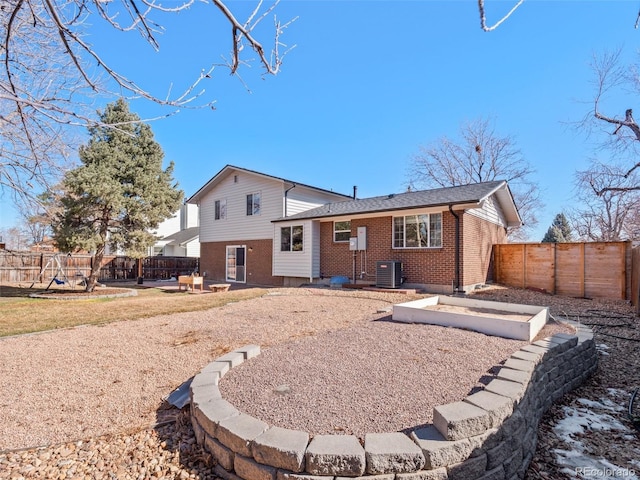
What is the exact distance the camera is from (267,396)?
114 inches

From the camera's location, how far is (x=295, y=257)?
1499 cm

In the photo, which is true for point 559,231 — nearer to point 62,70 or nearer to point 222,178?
point 222,178

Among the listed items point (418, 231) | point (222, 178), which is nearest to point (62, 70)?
point (418, 231)

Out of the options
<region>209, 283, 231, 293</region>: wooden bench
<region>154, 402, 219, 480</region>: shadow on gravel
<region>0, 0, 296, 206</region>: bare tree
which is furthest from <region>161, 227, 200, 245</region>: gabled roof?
<region>154, 402, 219, 480</region>: shadow on gravel

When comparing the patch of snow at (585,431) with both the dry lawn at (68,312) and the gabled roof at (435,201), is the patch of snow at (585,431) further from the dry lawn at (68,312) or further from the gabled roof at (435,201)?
the dry lawn at (68,312)

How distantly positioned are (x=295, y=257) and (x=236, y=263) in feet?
16.1

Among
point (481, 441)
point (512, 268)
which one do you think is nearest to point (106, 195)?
point (481, 441)

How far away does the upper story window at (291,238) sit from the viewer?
15.0m

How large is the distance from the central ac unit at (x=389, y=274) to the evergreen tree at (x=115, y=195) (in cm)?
1017

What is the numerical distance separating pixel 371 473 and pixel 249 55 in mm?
3384

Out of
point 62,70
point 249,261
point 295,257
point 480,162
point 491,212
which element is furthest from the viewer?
point 480,162

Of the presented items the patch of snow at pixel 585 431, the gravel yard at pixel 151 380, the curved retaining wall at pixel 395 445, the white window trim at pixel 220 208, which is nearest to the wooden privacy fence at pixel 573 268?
the gravel yard at pixel 151 380

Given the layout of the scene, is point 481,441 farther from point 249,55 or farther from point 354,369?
point 249,55

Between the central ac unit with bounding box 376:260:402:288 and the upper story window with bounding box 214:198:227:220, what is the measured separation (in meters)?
11.0
